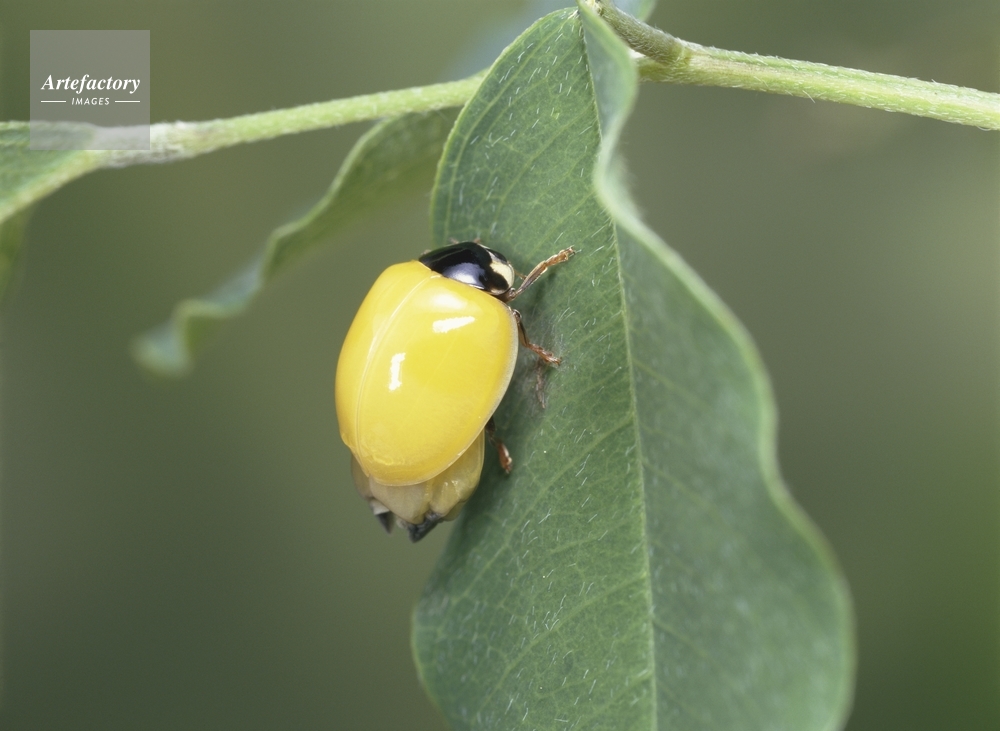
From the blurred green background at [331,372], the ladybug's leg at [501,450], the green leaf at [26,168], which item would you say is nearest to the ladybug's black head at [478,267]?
the ladybug's leg at [501,450]

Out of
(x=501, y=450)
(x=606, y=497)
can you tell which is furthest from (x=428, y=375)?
(x=606, y=497)

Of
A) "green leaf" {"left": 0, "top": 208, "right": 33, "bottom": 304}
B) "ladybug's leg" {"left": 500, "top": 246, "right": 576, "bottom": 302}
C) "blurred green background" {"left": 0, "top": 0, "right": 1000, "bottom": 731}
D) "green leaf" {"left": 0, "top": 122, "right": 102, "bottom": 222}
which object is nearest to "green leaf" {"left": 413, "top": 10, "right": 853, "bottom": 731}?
"ladybug's leg" {"left": 500, "top": 246, "right": 576, "bottom": 302}

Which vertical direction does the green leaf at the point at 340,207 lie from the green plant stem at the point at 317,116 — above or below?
below

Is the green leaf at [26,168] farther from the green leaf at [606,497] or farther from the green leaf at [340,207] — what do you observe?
the green leaf at [606,497]

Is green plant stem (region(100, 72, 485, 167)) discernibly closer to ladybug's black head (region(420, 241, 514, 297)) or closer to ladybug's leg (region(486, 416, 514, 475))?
ladybug's black head (region(420, 241, 514, 297))

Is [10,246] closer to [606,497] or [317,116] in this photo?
[317,116]

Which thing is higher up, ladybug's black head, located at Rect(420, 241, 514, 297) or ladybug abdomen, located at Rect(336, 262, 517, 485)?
ladybug's black head, located at Rect(420, 241, 514, 297)

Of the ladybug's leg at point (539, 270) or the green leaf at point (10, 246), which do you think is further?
the green leaf at point (10, 246)
